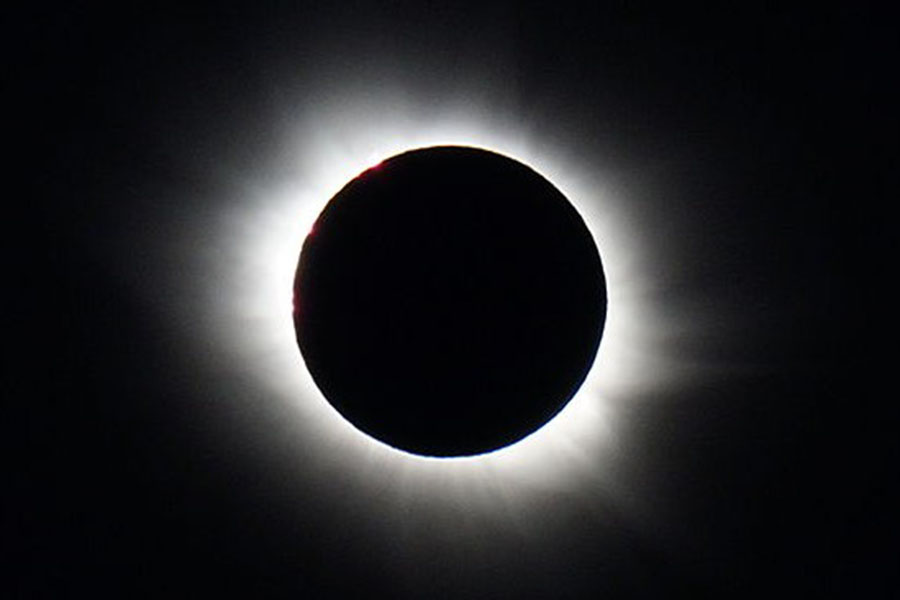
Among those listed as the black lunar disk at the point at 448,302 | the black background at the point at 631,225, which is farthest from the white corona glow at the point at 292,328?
the black lunar disk at the point at 448,302

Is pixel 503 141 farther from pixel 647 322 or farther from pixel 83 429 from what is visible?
pixel 83 429

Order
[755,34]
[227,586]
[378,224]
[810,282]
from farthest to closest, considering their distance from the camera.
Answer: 1. [227,586]
2. [810,282]
3. [755,34]
4. [378,224]

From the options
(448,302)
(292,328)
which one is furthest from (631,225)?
(292,328)

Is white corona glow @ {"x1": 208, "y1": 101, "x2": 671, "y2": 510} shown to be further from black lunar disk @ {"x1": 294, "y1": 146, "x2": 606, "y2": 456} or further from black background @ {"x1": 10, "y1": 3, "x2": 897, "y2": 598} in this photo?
black lunar disk @ {"x1": 294, "y1": 146, "x2": 606, "y2": 456}

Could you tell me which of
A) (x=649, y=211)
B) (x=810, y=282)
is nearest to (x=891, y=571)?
(x=810, y=282)

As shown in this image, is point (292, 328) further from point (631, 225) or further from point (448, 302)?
point (631, 225)

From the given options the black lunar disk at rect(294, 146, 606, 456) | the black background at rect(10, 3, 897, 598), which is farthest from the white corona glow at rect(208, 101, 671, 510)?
the black lunar disk at rect(294, 146, 606, 456)
